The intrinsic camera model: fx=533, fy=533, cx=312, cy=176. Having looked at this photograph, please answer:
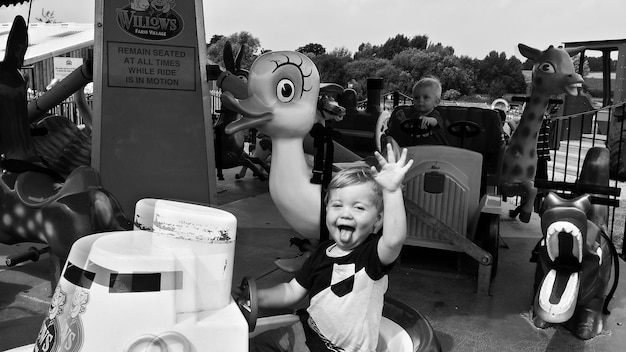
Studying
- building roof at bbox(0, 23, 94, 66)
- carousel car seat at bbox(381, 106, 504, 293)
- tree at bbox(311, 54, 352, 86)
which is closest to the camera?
carousel car seat at bbox(381, 106, 504, 293)

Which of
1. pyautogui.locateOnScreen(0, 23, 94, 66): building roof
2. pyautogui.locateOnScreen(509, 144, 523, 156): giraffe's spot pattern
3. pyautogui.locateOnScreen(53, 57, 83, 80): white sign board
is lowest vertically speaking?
pyautogui.locateOnScreen(509, 144, 523, 156): giraffe's spot pattern

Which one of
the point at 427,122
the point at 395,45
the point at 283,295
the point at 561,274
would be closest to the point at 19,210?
the point at 283,295

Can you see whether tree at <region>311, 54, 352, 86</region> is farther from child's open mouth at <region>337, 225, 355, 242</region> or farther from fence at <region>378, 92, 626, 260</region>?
child's open mouth at <region>337, 225, 355, 242</region>

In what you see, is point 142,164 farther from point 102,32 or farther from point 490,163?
point 490,163

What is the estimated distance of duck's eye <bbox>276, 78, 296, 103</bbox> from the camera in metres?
2.82

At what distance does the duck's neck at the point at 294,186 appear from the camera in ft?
9.41

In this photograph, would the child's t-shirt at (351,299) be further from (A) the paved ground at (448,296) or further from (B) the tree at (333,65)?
(B) the tree at (333,65)

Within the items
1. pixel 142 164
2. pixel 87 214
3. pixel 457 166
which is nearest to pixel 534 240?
pixel 457 166

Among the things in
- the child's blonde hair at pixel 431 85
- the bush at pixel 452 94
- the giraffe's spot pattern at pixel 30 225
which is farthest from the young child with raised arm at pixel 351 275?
the bush at pixel 452 94

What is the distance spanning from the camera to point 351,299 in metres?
1.82

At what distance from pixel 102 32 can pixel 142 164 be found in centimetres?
93

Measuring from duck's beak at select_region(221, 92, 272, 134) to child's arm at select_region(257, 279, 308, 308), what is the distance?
41.3 inches

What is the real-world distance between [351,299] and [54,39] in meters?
21.0

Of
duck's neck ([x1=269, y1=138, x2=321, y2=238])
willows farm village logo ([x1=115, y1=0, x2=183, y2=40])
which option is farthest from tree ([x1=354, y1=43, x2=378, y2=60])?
duck's neck ([x1=269, y1=138, x2=321, y2=238])
